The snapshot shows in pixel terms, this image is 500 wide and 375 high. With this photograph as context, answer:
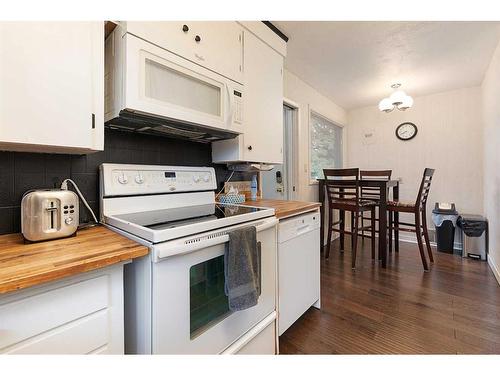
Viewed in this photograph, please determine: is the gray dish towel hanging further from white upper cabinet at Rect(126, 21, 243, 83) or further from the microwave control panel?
white upper cabinet at Rect(126, 21, 243, 83)

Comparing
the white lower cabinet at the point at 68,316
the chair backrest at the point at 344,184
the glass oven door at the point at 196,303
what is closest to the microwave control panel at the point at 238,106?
the glass oven door at the point at 196,303

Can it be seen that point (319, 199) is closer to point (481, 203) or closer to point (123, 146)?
point (481, 203)

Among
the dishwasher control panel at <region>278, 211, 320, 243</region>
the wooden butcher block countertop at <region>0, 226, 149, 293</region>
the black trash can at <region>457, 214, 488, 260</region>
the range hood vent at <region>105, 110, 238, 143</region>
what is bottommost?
the black trash can at <region>457, 214, 488, 260</region>

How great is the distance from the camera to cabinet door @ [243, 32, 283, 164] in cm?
169

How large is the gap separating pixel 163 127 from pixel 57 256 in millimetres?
785

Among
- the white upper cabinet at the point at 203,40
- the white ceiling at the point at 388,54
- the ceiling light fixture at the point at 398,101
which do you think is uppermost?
the white ceiling at the point at 388,54

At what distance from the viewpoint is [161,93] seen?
1.17 meters

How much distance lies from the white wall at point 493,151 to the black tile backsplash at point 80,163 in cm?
288

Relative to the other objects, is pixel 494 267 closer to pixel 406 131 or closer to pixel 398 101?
pixel 398 101

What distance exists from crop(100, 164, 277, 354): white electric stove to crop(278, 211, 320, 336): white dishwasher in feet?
0.47

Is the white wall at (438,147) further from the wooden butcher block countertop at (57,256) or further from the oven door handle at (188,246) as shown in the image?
the wooden butcher block countertop at (57,256)

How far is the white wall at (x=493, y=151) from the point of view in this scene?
2.29 metres

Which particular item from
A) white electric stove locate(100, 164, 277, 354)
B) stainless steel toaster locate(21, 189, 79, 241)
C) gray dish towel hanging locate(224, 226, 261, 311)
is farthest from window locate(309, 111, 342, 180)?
stainless steel toaster locate(21, 189, 79, 241)
